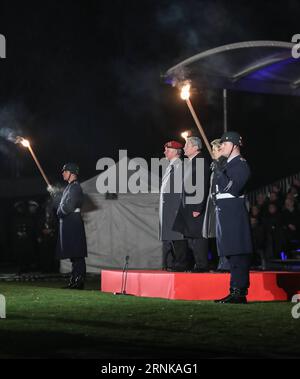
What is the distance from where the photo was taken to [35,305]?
367 inches

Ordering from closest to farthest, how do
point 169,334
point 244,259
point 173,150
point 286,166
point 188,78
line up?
1. point 169,334
2. point 244,259
3. point 173,150
4. point 188,78
5. point 286,166

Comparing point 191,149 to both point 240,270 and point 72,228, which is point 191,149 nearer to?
point 240,270

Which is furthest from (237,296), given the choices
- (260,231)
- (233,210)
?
(260,231)

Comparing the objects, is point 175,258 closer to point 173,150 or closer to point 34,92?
point 173,150

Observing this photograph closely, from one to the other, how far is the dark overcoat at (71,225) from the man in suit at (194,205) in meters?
2.14

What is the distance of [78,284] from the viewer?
12.3 m

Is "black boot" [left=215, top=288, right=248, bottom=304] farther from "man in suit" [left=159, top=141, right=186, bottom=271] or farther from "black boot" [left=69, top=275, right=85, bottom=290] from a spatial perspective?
"black boot" [left=69, top=275, right=85, bottom=290]

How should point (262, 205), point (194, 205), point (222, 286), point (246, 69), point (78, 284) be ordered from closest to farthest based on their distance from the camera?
point (222, 286)
point (194, 205)
point (78, 284)
point (246, 69)
point (262, 205)

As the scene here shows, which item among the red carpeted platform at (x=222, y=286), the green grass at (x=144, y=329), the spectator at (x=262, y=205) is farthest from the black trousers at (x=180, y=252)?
the spectator at (x=262, y=205)

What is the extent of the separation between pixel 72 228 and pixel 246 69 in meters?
4.26

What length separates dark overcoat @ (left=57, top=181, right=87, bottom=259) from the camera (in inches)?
480

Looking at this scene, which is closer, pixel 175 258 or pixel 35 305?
pixel 35 305

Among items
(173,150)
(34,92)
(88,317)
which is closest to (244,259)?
(88,317)

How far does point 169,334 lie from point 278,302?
3.09m
